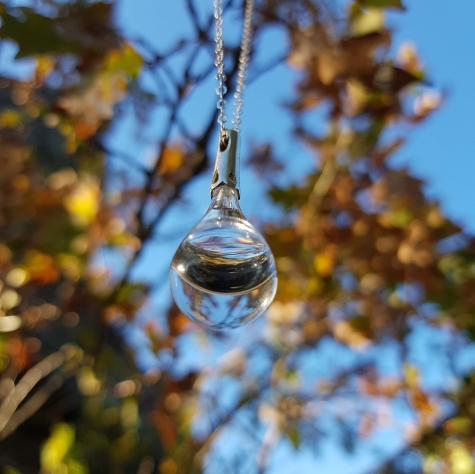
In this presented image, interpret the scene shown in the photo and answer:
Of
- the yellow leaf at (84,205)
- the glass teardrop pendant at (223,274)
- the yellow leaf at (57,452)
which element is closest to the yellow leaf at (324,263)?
the yellow leaf at (84,205)

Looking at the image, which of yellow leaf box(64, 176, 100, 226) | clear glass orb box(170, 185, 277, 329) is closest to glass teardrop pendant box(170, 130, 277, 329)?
clear glass orb box(170, 185, 277, 329)

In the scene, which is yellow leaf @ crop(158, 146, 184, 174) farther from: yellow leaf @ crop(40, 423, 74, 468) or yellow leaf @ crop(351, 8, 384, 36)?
yellow leaf @ crop(40, 423, 74, 468)

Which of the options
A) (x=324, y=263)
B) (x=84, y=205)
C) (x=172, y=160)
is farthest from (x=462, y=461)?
(x=84, y=205)

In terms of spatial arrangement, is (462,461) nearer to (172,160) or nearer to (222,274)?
(172,160)

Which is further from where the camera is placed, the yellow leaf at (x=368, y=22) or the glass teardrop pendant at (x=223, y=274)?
the yellow leaf at (x=368, y=22)

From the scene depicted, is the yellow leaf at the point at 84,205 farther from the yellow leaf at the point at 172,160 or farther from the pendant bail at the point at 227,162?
the pendant bail at the point at 227,162

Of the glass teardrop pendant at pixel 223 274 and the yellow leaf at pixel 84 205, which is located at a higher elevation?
the glass teardrop pendant at pixel 223 274

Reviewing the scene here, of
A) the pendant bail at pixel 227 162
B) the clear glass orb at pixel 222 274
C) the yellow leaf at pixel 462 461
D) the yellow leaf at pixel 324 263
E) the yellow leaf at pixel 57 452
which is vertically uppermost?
the pendant bail at pixel 227 162

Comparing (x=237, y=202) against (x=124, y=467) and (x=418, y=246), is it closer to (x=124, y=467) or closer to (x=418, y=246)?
(x=418, y=246)

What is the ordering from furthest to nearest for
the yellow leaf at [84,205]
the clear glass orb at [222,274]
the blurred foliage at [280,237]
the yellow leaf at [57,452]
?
the yellow leaf at [57,452], the yellow leaf at [84,205], the blurred foliage at [280,237], the clear glass orb at [222,274]

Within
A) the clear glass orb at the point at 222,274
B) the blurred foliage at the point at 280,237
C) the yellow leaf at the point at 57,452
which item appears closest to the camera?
the clear glass orb at the point at 222,274
